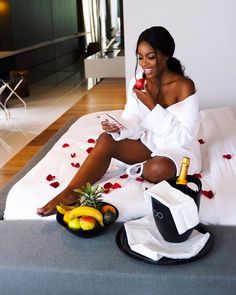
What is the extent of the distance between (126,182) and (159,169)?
0.18 metres

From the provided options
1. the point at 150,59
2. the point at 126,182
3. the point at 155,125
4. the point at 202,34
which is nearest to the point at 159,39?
the point at 150,59

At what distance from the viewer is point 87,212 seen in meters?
1.61

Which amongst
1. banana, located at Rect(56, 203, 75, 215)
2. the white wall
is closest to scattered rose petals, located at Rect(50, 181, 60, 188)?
banana, located at Rect(56, 203, 75, 215)

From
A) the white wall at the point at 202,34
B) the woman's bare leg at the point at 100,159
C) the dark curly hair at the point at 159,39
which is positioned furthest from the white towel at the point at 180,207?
the white wall at the point at 202,34

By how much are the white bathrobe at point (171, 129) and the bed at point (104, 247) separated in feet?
0.49

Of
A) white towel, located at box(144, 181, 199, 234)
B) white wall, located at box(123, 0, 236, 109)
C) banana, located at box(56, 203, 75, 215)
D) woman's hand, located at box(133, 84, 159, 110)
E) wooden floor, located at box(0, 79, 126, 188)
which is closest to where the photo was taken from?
white towel, located at box(144, 181, 199, 234)

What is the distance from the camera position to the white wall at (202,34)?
3959 mm

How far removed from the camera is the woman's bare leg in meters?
1.78

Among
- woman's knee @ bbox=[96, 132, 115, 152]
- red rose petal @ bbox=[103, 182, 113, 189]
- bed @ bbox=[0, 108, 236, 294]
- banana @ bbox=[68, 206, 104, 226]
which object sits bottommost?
bed @ bbox=[0, 108, 236, 294]

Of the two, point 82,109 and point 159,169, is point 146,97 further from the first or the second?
point 82,109

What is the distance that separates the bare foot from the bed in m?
0.06

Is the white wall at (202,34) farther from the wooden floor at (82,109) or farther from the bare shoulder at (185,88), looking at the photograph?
the bare shoulder at (185,88)

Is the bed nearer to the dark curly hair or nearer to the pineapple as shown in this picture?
the pineapple

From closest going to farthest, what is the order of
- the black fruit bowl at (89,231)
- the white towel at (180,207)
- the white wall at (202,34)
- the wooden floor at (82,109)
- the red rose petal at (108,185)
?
the white towel at (180,207) → the black fruit bowl at (89,231) → the red rose petal at (108,185) → the wooden floor at (82,109) → the white wall at (202,34)
